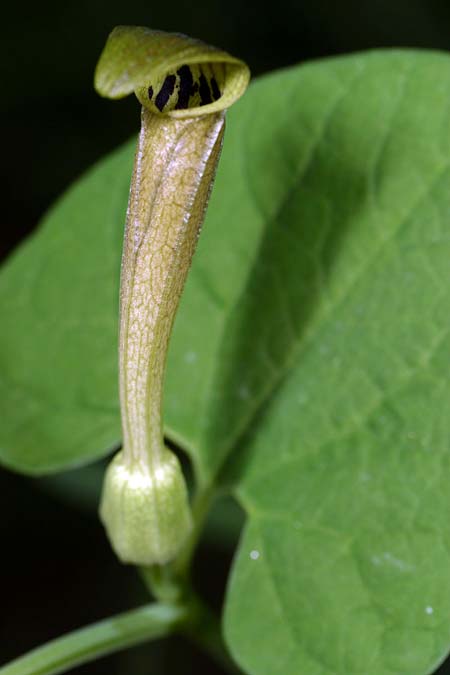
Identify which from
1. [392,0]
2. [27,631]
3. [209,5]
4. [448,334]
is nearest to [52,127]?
[209,5]

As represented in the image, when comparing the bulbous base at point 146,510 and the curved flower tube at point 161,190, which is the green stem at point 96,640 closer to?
the bulbous base at point 146,510

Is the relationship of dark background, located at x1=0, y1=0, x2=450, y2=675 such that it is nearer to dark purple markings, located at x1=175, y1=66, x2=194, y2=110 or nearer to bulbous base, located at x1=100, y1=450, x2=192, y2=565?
bulbous base, located at x1=100, y1=450, x2=192, y2=565

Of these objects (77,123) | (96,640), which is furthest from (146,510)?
(77,123)

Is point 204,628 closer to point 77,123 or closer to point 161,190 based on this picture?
point 161,190

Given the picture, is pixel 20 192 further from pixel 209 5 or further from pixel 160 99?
pixel 160 99

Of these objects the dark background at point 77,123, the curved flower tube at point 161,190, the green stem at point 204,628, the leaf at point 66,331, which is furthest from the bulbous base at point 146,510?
the dark background at point 77,123

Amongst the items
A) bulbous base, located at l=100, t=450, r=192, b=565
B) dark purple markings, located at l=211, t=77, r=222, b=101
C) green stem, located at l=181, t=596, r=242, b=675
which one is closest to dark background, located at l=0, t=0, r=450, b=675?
green stem, located at l=181, t=596, r=242, b=675
